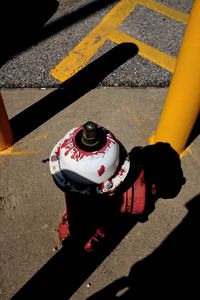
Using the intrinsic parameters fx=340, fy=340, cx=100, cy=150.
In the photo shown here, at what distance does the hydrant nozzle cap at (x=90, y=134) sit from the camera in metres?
1.38

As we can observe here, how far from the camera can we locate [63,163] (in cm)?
155

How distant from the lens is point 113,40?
4129 mm

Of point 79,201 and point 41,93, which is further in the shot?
point 41,93

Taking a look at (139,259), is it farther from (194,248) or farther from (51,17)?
(51,17)

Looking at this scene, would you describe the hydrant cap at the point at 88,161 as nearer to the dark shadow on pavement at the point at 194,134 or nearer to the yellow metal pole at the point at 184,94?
the yellow metal pole at the point at 184,94

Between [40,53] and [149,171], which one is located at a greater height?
[40,53]

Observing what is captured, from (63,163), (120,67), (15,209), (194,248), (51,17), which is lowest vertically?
(194,248)

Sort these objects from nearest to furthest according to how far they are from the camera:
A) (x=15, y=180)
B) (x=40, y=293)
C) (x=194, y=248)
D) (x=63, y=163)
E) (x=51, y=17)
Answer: (x=63, y=163), (x=40, y=293), (x=194, y=248), (x=15, y=180), (x=51, y=17)

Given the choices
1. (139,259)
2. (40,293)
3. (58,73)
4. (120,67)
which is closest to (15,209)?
(40,293)

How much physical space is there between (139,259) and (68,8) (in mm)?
3459

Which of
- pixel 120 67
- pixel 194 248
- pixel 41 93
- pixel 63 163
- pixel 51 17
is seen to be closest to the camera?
pixel 63 163

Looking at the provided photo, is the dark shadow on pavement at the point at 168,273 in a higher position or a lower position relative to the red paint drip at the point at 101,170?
lower

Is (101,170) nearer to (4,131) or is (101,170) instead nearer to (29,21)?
(4,131)

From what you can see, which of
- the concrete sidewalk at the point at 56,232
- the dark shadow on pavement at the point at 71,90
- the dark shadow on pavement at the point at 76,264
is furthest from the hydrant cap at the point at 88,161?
the dark shadow on pavement at the point at 71,90
